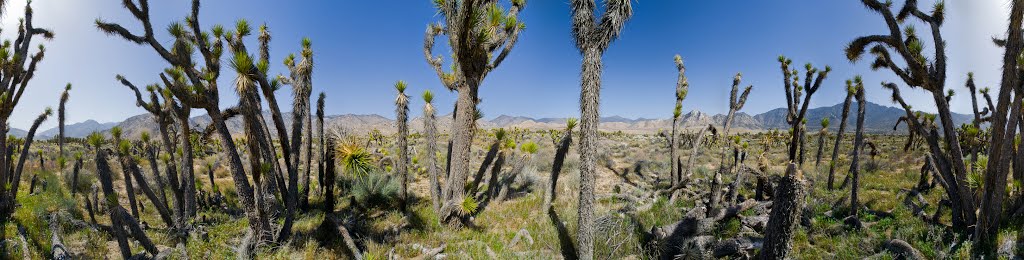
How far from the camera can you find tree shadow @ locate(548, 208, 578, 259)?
8156mm

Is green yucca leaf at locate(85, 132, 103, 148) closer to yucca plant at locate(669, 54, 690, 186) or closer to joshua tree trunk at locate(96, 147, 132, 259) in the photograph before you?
joshua tree trunk at locate(96, 147, 132, 259)

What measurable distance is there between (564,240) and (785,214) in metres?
4.49

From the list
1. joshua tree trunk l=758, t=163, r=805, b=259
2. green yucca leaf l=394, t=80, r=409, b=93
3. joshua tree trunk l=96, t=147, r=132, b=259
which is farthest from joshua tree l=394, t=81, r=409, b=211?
joshua tree trunk l=758, t=163, r=805, b=259

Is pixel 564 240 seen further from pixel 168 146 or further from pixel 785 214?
pixel 168 146

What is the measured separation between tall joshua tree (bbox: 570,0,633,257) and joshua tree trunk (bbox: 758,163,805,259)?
2656mm

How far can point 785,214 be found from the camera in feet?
17.7

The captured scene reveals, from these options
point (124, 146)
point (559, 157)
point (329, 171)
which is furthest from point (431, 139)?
point (124, 146)

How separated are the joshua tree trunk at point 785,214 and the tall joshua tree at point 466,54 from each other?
20.0 ft

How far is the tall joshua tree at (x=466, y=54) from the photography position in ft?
28.3

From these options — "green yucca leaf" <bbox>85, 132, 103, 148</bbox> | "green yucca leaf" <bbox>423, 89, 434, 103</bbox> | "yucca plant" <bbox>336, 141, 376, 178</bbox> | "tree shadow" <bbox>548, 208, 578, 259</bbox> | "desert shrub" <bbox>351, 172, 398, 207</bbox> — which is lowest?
"tree shadow" <bbox>548, 208, 578, 259</bbox>

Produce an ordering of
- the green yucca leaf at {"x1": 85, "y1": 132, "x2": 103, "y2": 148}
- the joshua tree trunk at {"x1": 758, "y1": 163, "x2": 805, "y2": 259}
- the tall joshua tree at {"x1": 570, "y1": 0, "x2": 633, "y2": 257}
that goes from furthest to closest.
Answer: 1. the green yucca leaf at {"x1": 85, "y1": 132, "x2": 103, "y2": 148}
2. the tall joshua tree at {"x1": 570, "y1": 0, "x2": 633, "y2": 257}
3. the joshua tree trunk at {"x1": 758, "y1": 163, "x2": 805, "y2": 259}

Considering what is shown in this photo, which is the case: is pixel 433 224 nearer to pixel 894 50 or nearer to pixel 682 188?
pixel 682 188

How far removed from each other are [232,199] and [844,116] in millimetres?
21839

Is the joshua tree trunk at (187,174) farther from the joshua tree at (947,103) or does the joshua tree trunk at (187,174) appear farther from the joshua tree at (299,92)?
the joshua tree at (947,103)
